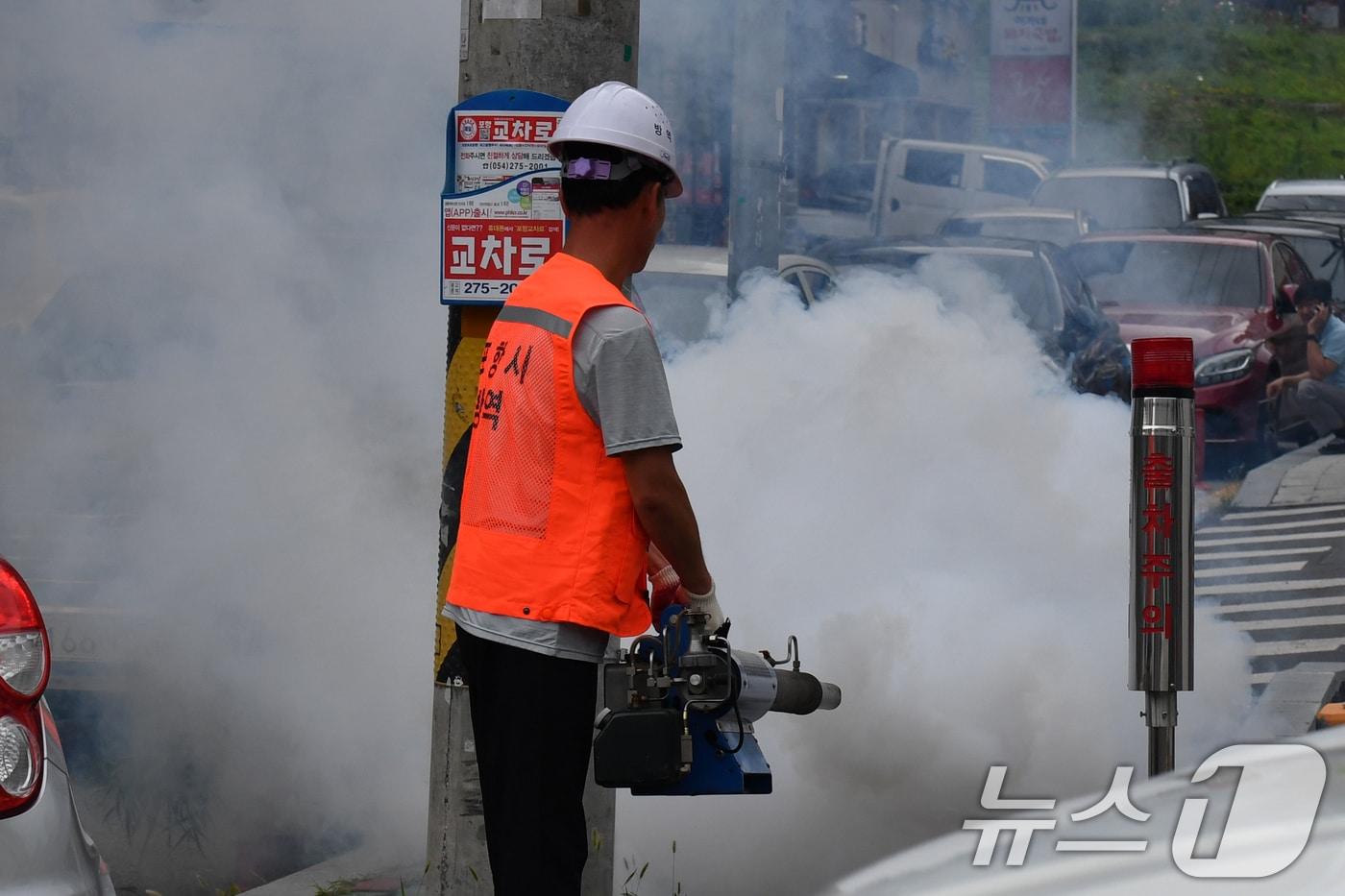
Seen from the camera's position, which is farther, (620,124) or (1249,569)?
(1249,569)

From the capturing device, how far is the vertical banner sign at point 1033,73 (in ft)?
34.7

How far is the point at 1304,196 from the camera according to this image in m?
12.0

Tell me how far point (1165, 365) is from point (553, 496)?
130 cm

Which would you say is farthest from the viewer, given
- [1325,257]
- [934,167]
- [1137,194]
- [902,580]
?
[1137,194]

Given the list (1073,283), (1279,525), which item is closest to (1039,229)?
(1073,283)

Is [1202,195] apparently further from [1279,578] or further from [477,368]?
[477,368]

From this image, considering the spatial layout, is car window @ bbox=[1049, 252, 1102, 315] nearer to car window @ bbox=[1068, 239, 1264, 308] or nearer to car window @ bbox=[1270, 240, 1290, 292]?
car window @ bbox=[1068, 239, 1264, 308]

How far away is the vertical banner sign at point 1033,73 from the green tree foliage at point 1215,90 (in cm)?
14

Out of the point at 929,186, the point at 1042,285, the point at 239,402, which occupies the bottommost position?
the point at 239,402

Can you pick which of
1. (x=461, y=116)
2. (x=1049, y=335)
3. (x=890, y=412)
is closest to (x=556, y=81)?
(x=461, y=116)

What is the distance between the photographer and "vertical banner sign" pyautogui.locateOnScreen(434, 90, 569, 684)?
3367mm

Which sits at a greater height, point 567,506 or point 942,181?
point 942,181

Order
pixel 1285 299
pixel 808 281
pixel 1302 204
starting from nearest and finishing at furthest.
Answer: pixel 808 281 → pixel 1285 299 → pixel 1302 204

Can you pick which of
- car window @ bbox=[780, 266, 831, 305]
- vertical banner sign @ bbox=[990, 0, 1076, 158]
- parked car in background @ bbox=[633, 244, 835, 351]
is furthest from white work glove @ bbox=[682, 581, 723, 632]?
vertical banner sign @ bbox=[990, 0, 1076, 158]
